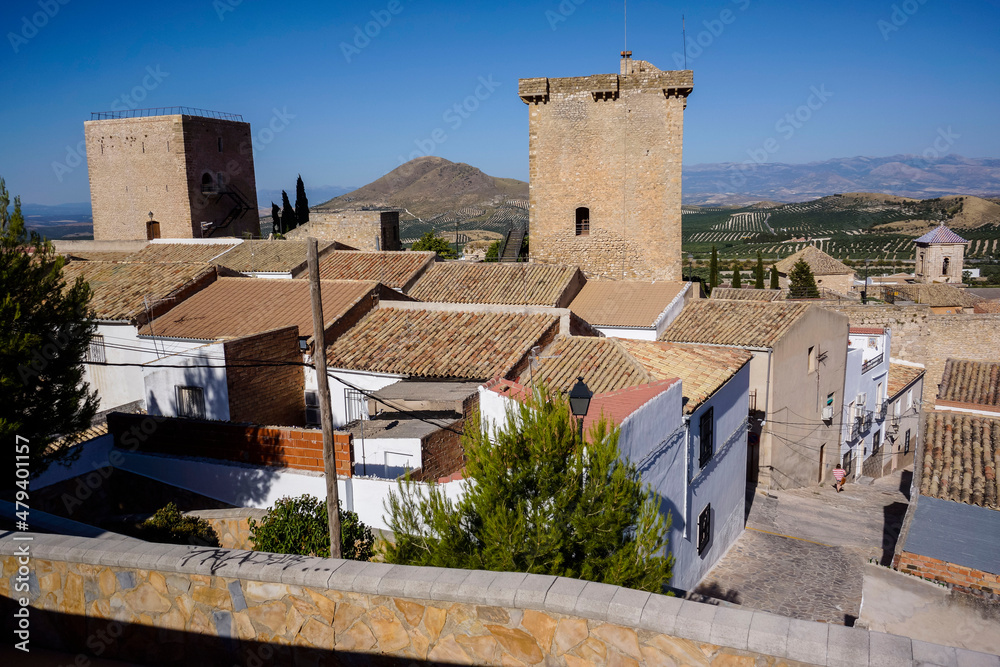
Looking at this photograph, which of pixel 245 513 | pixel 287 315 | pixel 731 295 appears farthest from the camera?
pixel 731 295

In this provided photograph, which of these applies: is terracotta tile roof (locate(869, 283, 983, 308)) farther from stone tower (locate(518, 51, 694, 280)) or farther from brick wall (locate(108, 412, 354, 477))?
brick wall (locate(108, 412, 354, 477))

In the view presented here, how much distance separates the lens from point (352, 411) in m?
14.0

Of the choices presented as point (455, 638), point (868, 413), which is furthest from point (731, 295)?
point (455, 638)

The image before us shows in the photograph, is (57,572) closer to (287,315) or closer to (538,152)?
(287,315)

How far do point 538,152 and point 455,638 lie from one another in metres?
21.3

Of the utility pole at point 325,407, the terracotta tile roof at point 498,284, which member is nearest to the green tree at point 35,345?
the utility pole at point 325,407

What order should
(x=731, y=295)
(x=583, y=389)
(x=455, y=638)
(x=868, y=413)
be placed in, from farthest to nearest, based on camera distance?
(x=731, y=295) < (x=868, y=413) < (x=583, y=389) < (x=455, y=638)

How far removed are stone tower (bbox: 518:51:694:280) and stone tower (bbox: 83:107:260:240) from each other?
19.5m

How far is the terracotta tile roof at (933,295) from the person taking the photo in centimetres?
3716

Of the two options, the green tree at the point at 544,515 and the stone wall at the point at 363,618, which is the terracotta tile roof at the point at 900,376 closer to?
the green tree at the point at 544,515

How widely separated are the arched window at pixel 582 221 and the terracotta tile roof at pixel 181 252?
13.4 meters

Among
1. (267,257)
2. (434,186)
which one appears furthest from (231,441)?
(434,186)

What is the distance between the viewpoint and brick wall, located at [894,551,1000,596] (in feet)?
26.9

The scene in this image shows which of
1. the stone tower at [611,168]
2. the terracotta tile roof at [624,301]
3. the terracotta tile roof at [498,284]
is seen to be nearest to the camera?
the terracotta tile roof at [624,301]
